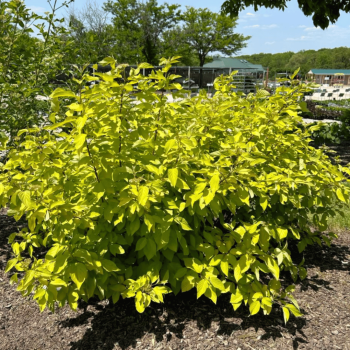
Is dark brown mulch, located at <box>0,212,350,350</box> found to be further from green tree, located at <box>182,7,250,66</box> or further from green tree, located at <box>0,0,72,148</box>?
green tree, located at <box>182,7,250,66</box>

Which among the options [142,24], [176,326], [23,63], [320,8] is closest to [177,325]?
[176,326]

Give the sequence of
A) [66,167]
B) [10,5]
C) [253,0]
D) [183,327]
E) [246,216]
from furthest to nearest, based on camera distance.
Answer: [253,0] < [10,5] < [246,216] < [183,327] < [66,167]

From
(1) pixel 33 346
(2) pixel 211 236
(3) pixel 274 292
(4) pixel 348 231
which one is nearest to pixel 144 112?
(2) pixel 211 236

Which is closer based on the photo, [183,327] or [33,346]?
[33,346]

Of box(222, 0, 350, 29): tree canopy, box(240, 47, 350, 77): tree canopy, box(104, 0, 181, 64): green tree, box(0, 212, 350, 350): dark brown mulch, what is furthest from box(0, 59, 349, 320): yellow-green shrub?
box(240, 47, 350, 77): tree canopy

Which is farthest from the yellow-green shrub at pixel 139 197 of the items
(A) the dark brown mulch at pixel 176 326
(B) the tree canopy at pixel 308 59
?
(B) the tree canopy at pixel 308 59

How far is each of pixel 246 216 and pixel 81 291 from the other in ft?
4.12

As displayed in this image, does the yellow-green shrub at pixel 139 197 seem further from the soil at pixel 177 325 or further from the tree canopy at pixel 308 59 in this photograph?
the tree canopy at pixel 308 59

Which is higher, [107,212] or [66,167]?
[66,167]

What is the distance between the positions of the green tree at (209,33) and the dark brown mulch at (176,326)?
129 ft

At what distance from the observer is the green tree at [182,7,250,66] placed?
129 ft

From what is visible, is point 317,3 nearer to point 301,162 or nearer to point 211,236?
point 301,162

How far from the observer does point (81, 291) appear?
6.01 feet

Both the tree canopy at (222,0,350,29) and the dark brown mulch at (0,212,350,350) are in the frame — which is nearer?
the dark brown mulch at (0,212,350,350)
